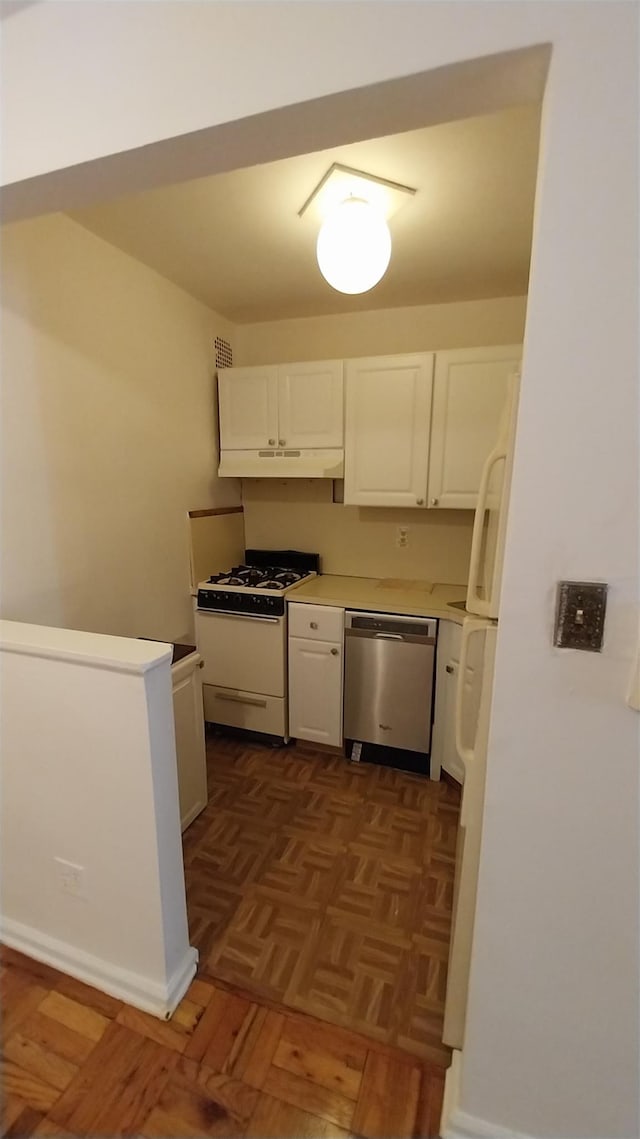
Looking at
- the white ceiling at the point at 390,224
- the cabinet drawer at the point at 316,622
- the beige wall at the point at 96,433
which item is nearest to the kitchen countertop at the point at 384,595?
the cabinet drawer at the point at 316,622

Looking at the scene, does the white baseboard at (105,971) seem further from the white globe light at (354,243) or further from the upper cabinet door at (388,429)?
the white globe light at (354,243)

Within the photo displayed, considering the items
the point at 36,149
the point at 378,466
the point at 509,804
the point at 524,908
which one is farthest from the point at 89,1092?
the point at 378,466

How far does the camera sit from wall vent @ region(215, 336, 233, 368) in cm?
281

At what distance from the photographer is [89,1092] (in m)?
1.12

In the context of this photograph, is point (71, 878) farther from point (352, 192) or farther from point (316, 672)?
point (352, 192)

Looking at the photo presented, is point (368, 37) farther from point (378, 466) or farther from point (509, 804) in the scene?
point (378, 466)

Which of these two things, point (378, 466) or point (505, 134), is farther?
point (378, 466)

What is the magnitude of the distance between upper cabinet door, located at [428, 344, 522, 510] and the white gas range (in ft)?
3.41

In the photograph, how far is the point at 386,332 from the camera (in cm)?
272

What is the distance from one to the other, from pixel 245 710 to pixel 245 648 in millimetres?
395

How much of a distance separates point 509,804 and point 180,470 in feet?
7.48

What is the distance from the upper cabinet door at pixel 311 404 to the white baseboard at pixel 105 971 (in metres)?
2.34

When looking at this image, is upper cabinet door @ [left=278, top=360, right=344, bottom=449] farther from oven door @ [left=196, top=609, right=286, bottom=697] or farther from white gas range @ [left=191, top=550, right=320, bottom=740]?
oven door @ [left=196, top=609, right=286, bottom=697]

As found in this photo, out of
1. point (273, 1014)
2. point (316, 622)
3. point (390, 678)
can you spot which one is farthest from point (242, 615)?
point (273, 1014)
